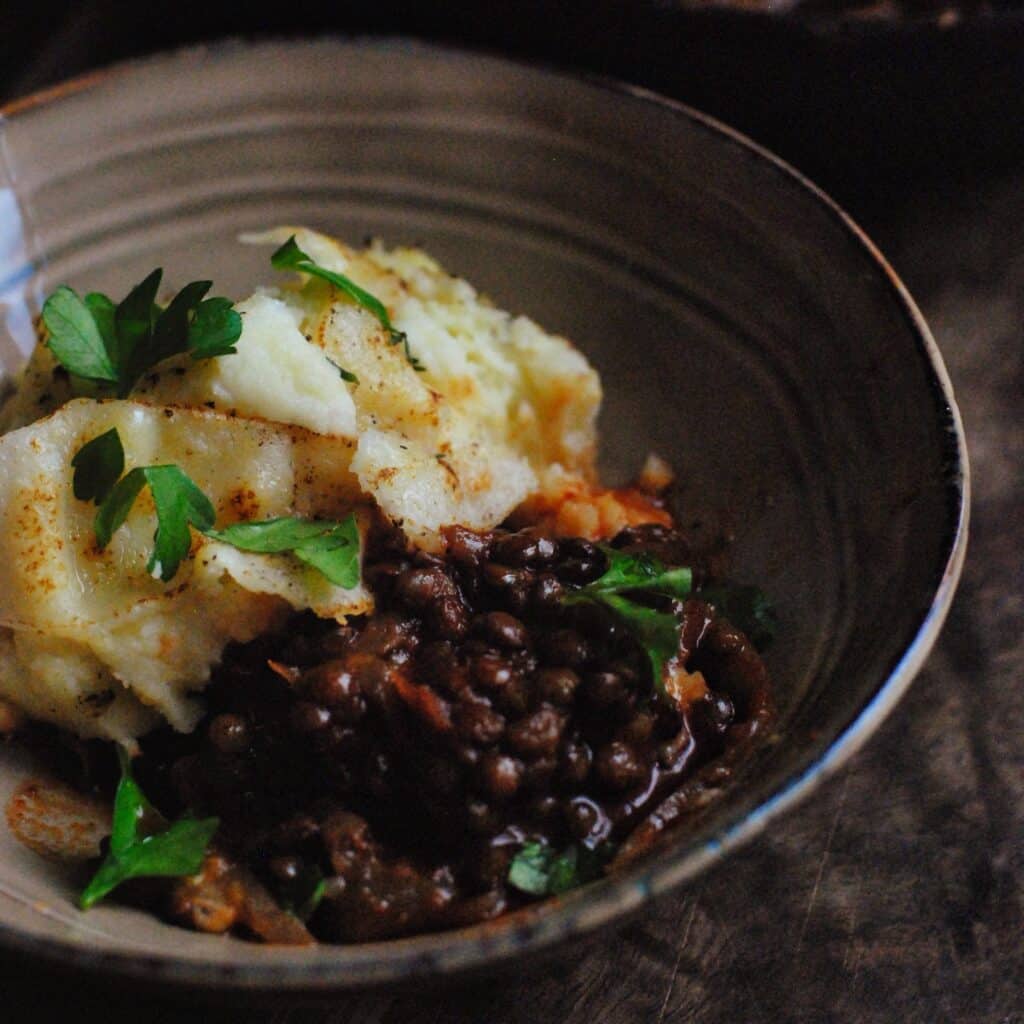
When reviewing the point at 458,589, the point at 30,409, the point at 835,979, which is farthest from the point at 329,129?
the point at 835,979

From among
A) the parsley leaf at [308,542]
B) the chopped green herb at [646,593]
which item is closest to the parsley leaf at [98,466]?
the parsley leaf at [308,542]

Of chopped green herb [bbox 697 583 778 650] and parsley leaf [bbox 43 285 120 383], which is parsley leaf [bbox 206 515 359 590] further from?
chopped green herb [bbox 697 583 778 650]

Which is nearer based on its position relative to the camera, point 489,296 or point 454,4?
point 489,296

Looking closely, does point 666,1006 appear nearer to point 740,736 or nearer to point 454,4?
point 740,736

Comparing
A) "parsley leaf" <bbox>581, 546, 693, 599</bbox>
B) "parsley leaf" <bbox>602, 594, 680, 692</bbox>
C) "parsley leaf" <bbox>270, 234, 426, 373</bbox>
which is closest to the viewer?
"parsley leaf" <bbox>602, 594, 680, 692</bbox>

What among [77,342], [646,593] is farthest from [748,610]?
[77,342]

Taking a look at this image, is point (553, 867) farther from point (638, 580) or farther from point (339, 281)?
point (339, 281)

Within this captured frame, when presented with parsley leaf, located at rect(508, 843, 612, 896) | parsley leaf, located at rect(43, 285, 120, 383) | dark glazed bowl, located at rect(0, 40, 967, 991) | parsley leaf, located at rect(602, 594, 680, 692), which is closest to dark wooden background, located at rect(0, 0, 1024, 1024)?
parsley leaf, located at rect(508, 843, 612, 896)

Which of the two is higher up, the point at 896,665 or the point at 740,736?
the point at 896,665
